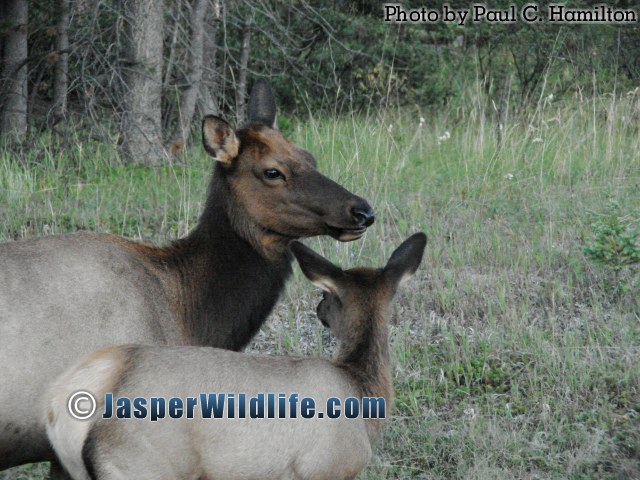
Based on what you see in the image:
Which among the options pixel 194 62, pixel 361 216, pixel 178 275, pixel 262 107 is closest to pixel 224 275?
pixel 178 275

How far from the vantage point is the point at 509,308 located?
7730 millimetres

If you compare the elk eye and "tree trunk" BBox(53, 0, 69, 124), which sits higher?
"tree trunk" BBox(53, 0, 69, 124)

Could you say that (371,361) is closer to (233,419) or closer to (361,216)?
(233,419)

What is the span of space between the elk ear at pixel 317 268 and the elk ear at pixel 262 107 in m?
1.89

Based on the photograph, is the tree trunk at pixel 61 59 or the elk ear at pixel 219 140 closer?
the elk ear at pixel 219 140

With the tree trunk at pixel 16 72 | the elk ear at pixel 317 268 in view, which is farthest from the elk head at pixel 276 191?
the tree trunk at pixel 16 72

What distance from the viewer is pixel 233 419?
178 inches

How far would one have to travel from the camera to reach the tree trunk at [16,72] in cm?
1225

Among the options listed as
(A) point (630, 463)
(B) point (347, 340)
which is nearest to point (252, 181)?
(B) point (347, 340)

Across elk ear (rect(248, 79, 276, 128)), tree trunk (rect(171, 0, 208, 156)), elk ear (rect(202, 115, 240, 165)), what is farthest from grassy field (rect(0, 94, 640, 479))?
elk ear (rect(202, 115, 240, 165))

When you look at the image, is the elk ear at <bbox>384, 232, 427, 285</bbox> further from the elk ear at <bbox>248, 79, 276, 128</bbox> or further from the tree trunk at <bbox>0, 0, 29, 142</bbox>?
the tree trunk at <bbox>0, 0, 29, 142</bbox>

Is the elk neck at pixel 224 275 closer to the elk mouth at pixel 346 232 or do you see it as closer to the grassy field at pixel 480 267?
the elk mouth at pixel 346 232

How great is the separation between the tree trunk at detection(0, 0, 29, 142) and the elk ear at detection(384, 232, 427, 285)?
7.80m

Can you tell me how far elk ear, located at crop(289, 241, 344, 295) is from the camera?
16.9ft
